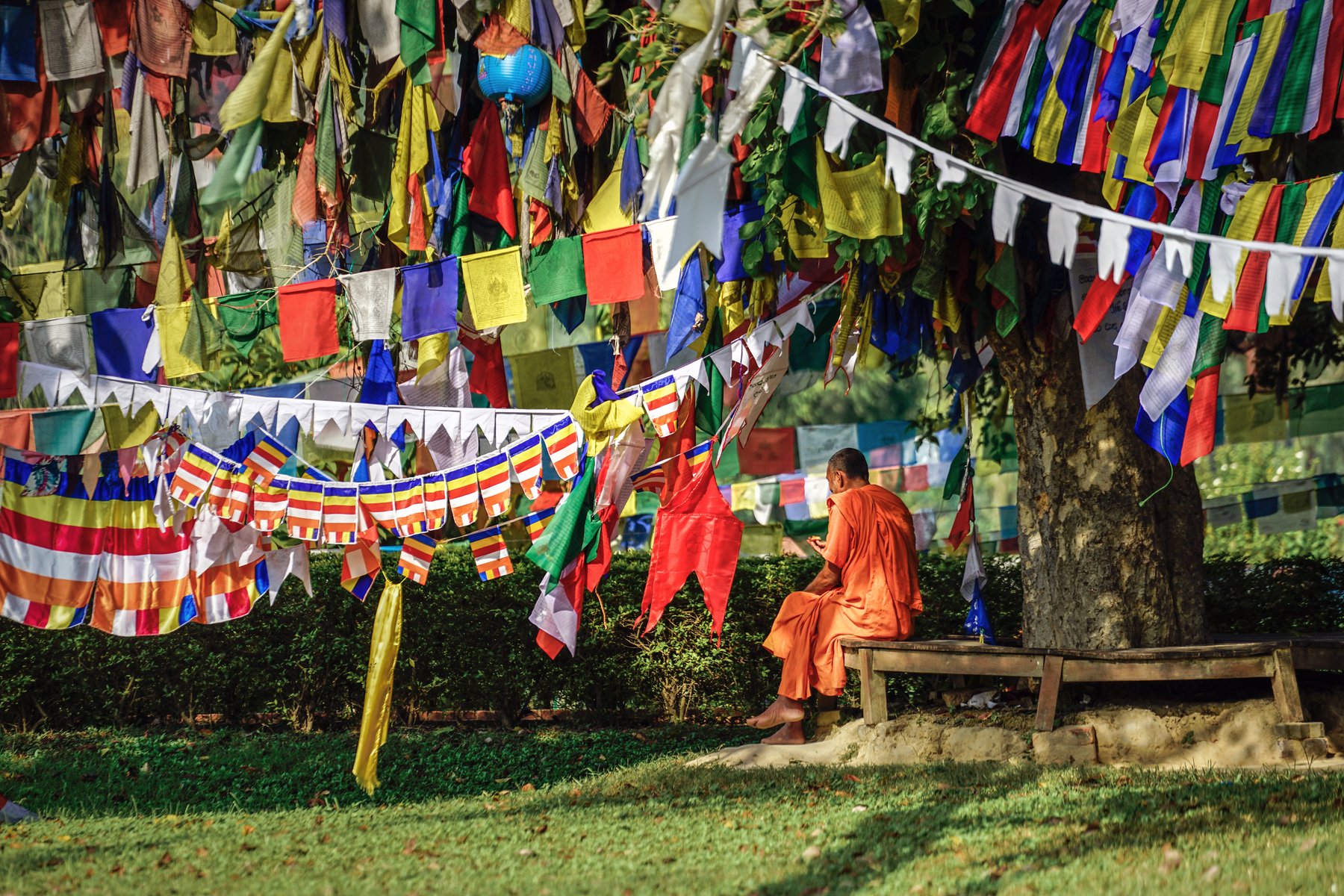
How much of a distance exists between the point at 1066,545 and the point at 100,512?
5.92m

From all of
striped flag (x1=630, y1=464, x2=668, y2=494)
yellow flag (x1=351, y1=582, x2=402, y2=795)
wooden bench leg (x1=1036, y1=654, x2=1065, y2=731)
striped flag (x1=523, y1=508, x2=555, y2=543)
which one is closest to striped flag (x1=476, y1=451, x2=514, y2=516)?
striped flag (x1=523, y1=508, x2=555, y2=543)

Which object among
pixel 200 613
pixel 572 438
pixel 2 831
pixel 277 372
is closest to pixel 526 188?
pixel 572 438

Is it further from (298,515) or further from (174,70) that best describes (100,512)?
(174,70)

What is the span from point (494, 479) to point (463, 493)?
0.23 metres

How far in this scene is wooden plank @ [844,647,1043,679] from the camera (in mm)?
6449

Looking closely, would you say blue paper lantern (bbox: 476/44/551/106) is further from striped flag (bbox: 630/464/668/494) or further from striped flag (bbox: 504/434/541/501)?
striped flag (bbox: 630/464/668/494)

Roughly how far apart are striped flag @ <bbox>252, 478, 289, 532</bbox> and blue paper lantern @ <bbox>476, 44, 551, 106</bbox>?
2.65 metres

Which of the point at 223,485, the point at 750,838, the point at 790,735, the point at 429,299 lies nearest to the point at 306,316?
the point at 429,299

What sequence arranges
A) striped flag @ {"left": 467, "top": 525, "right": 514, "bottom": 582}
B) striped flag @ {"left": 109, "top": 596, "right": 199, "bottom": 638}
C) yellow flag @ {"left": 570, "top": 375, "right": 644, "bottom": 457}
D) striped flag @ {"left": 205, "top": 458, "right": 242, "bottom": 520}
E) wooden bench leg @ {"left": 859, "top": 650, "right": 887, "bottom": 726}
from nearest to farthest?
wooden bench leg @ {"left": 859, "top": 650, "right": 887, "bottom": 726}, yellow flag @ {"left": 570, "top": 375, "right": 644, "bottom": 457}, striped flag @ {"left": 205, "top": 458, "right": 242, "bottom": 520}, striped flag @ {"left": 467, "top": 525, "right": 514, "bottom": 582}, striped flag @ {"left": 109, "top": 596, "right": 199, "bottom": 638}

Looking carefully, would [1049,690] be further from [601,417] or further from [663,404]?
[601,417]

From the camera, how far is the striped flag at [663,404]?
7266 mm

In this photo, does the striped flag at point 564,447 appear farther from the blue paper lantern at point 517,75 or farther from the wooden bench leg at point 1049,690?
the wooden bench leg at point 1049,690

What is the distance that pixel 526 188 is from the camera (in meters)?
7.34

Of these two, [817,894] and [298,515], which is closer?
[817,894]
